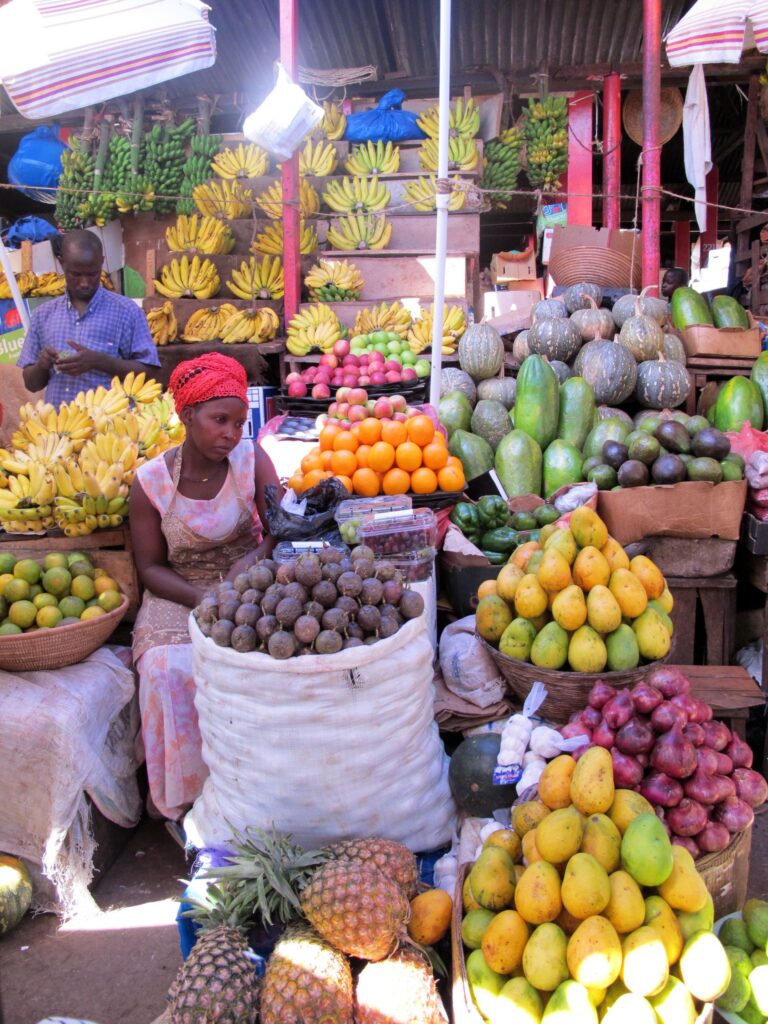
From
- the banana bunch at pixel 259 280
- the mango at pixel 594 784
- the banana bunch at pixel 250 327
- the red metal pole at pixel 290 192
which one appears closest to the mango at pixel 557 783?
the mango at pixel 594 784

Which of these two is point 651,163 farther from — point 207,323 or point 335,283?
point 207,323

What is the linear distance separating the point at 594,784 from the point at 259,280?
21.9ft

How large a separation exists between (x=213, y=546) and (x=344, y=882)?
60.4 inches

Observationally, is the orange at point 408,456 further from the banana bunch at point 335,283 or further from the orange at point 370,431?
the banana bunch at point 335,283

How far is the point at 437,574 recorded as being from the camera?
3.60 meters

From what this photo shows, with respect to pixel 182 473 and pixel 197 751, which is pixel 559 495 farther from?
pixel 197 751

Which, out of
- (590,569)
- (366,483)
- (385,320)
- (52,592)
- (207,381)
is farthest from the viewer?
(385,320)

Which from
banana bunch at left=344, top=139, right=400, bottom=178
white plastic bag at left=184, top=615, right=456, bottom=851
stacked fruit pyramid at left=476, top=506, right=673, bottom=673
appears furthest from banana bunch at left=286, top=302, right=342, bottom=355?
white plastic bag at left=184, top=615, right=456, bottom=851

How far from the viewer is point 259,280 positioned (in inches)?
298

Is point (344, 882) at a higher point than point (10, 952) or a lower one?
higher

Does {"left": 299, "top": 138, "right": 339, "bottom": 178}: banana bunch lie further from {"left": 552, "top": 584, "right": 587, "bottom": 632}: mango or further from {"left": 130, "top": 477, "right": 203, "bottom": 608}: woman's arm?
{"left": 552, "top": 584, "right": 587, "bottom": 632}: mango

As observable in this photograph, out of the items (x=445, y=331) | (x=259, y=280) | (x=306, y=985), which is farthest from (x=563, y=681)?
(x=259, y=280)

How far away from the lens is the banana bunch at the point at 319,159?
8422 mm

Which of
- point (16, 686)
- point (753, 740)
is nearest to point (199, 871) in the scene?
point (16, 686)
